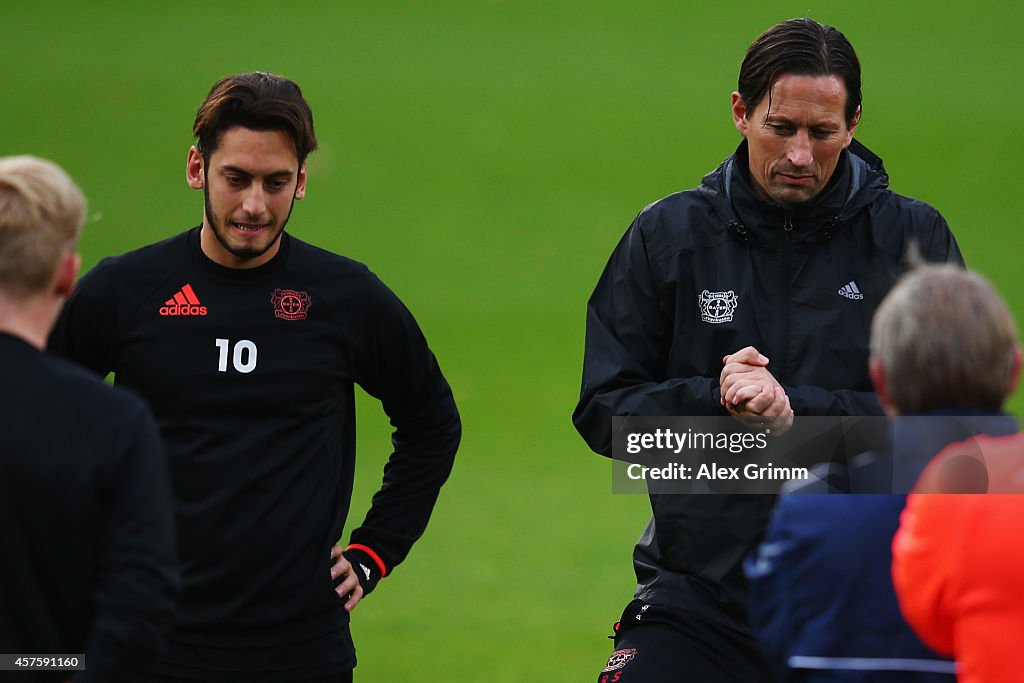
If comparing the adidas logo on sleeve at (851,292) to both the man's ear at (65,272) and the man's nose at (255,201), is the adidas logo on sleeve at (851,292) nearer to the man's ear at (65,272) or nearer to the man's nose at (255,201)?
the man's nose at (255,201)

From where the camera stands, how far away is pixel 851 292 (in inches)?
144

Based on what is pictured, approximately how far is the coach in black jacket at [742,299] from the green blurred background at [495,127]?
7105mm

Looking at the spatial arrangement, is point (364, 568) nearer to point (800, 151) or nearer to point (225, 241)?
point (225, 241)

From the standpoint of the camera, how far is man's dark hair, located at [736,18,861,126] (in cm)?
370

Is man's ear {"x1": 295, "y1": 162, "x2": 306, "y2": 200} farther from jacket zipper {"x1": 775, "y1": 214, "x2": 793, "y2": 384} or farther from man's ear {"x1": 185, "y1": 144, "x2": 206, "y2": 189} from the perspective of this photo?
jacket zipper {"x1": 775, "y1": 214, "x2": 793, "y2": 384}

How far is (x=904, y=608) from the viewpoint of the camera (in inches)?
90.4

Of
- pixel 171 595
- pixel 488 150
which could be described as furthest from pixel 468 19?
pixel 171 595

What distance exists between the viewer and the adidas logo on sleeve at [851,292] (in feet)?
12.0

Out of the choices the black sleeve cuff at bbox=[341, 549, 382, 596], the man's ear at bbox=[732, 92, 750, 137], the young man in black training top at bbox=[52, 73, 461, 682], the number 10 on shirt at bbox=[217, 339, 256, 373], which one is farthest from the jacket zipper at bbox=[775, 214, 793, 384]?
the number 10 on shirt at bbox=[217, 339, 256, 373]

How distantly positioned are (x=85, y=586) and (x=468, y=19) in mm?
15362

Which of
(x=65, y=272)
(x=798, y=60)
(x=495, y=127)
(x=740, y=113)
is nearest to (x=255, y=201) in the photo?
(x=65, y=272)

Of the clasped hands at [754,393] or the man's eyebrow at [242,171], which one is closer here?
the clasped hands at [754,393]

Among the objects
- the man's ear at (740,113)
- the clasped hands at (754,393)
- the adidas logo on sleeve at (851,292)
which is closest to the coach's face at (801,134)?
→ the man's ear at (740,113)

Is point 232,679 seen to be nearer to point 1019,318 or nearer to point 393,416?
point 393,416
